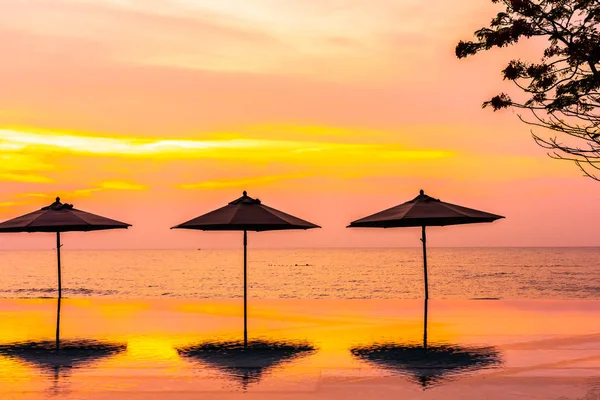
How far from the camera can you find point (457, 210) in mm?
13898

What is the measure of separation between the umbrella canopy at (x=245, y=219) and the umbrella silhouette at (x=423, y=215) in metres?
1.40

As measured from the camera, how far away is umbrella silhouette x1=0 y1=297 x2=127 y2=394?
10.4m

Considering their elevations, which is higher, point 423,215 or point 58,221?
point 423,215

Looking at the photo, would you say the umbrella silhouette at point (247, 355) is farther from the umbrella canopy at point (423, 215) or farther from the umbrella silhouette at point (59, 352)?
the umbrella canopy at point (423, 215)

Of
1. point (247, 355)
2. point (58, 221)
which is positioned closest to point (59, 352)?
point (247, 355)

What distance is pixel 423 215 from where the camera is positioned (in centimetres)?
1350

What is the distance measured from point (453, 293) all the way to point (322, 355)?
49543 mm

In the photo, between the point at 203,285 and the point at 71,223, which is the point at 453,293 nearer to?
the point at 203,285

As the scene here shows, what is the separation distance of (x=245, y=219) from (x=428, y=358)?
389 cm

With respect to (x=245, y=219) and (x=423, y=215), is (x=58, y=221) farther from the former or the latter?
(x=423, y=215)

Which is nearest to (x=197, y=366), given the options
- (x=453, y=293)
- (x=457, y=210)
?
(x=457, y=210)

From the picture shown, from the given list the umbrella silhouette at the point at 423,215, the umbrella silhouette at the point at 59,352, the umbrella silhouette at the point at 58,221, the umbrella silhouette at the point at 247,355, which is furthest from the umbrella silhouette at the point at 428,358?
the umbrella silhouette at the point at 58,221

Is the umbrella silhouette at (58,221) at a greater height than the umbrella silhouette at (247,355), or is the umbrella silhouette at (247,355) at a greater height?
the umbrella silhouette at (58,221)

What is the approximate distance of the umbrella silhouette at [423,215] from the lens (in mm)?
13512
